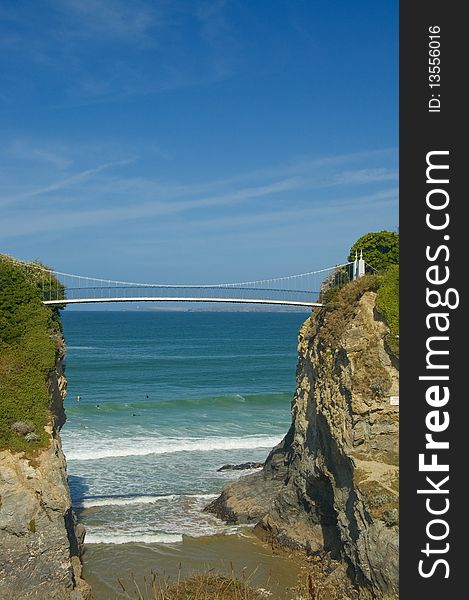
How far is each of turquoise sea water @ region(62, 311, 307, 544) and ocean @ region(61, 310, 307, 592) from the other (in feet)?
0.26

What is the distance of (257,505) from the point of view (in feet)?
93.3

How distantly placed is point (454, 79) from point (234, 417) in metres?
44.1

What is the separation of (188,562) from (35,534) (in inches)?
274

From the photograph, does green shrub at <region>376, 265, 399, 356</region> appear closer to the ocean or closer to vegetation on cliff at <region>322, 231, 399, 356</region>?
vegetation on cliff at <region>322, 231, 399, 356</region>

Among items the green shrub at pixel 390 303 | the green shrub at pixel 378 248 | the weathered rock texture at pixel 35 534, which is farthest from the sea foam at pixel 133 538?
the green shrub at pixel 378 248

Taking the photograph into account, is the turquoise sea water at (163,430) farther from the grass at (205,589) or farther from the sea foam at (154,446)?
the grass at (205,589)

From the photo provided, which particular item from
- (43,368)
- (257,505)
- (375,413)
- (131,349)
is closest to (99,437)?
(257,505)

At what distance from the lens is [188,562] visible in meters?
23.7

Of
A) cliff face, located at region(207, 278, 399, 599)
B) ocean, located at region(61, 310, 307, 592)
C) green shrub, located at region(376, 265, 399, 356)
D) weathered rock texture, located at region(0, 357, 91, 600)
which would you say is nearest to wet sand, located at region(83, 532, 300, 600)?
ocean, located at region(61, 310, 307, 592)

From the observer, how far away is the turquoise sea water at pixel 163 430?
1155 inches

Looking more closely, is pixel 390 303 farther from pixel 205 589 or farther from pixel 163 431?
pixel 163 431

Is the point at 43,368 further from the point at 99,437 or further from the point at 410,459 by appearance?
the point at 99,437

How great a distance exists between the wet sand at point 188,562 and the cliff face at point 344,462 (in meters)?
1.27

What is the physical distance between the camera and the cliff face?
19375 millimetres
